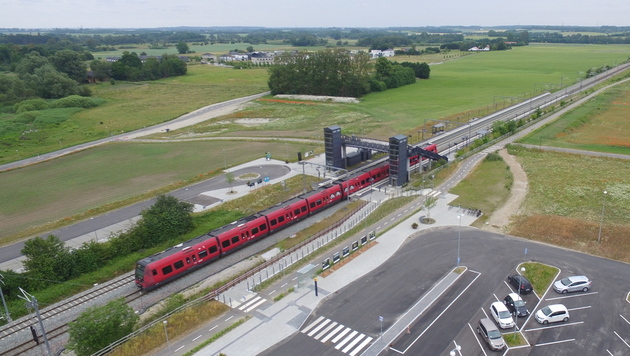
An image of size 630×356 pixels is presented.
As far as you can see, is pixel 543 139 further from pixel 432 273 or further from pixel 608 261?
pixel 432 273

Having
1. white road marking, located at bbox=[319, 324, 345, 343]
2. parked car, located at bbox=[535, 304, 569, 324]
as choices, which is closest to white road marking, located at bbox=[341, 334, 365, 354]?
white road marking, located at bbox=[319, 324, 345, 343]

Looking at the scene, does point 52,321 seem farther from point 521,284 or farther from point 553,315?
point 553,315

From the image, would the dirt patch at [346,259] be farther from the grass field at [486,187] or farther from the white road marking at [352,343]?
the grass field at [486,187]

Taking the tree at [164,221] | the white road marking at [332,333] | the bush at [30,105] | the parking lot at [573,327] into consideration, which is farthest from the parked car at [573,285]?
the bush at [30,105]

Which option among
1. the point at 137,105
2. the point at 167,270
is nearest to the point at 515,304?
the point at 167,270

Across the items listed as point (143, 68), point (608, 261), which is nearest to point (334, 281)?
point (608, 261)
